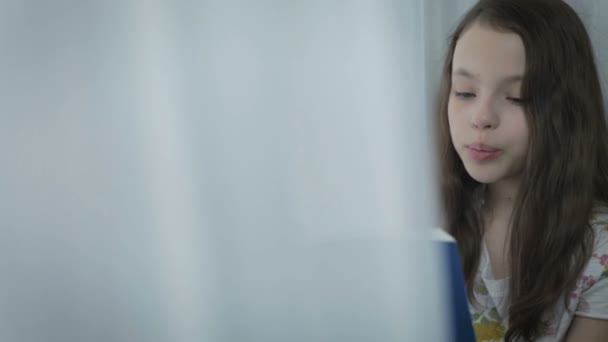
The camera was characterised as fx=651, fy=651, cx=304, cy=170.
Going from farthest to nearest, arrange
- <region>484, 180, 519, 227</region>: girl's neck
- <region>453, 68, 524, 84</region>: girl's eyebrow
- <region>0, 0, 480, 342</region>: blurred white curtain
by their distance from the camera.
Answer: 1. <region>484, 180, 519, 227</region>: girl's neck
2. <region>453, 68, 524, 84</region>: girl's eyebrow
3. <region>0, 0, 480, 342</region>: blurred white curtain

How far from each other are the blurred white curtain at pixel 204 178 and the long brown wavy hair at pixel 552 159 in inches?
11.3

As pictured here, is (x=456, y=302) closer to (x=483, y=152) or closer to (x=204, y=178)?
(x=204, y=178)

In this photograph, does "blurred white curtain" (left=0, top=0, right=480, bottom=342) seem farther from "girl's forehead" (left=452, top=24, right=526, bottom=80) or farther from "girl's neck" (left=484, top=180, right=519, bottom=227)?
"girl's neck" (left=484, top=180, right=519, bottom=227)

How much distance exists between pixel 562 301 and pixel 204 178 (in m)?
0.55

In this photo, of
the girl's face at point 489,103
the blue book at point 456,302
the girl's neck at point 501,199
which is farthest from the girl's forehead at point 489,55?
the blue book at point 456,302

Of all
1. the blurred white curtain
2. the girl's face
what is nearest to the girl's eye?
the girl's face

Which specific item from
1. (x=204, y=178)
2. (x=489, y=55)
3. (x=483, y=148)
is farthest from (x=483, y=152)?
(x=204, y=178)

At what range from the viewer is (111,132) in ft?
1.34

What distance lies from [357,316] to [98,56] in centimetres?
26

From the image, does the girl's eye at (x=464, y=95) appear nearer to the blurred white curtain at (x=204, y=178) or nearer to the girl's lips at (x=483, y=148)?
the girl's lips at (x=483, y=148)

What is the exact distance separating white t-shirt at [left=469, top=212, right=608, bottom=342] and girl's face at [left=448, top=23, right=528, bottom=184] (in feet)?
0.44

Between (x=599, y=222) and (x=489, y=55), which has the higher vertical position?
(x=489, y=55)

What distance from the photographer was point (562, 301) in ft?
2.63

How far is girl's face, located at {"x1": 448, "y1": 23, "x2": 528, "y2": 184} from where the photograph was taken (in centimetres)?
74
